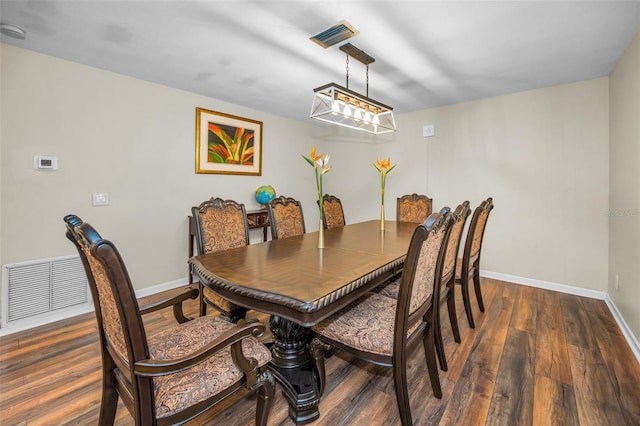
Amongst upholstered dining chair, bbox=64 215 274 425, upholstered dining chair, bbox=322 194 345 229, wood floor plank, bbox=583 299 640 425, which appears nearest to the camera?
upholstered dining chair, bbox=64 215 274 425

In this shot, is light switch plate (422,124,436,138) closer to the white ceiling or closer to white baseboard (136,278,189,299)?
the white ceiling

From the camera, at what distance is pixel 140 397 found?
0.96 metres

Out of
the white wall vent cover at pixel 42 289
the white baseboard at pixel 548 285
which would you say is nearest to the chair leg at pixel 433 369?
the white baseboard at pixel 548 285

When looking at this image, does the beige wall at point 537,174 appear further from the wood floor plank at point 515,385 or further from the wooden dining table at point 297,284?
the wooden dining table at point 297,284

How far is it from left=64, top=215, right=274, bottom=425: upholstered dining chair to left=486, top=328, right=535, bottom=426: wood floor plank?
4.02 ft

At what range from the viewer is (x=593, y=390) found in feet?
5.59

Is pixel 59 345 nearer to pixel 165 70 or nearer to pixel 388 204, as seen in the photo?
pixel 165 70

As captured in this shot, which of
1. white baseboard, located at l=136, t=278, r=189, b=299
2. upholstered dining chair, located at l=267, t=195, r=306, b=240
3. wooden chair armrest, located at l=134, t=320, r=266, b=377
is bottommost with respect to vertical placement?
white baseboard, located at l=136, t=278, r=189, b=299

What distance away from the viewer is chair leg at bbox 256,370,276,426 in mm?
1265

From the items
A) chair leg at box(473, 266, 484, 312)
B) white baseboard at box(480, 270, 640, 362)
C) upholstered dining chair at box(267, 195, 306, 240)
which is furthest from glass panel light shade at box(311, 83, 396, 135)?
white baseboard at box(480, 270, 640, 362)

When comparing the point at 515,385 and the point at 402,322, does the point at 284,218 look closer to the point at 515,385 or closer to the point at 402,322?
the point at 402,322

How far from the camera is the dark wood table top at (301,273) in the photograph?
1.21m

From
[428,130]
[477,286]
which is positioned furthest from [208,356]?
[428,130]

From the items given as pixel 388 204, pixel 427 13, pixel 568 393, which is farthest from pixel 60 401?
pixel 388 204
